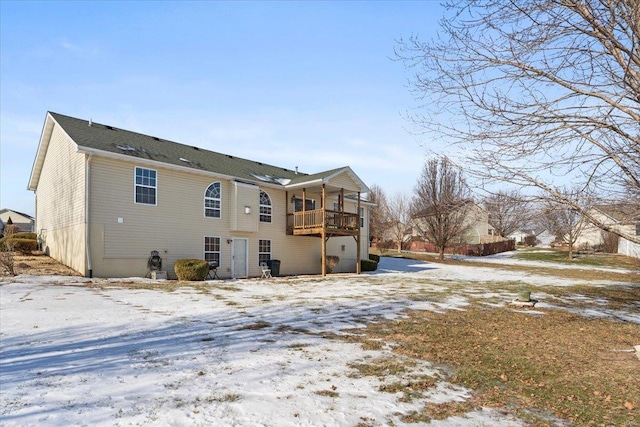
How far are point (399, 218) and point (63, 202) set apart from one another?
115 feet

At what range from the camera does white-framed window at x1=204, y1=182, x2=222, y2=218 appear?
1706cm

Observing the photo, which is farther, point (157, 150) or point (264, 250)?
point (264, 250)

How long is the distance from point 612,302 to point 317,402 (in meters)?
12.3

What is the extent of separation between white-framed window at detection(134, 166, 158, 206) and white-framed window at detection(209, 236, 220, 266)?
285cm

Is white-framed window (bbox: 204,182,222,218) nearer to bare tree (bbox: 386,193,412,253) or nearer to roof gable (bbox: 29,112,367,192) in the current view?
roof gable (bbox: 29,112,367,192)

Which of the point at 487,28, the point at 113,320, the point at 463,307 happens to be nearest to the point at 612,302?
the point at 463,307

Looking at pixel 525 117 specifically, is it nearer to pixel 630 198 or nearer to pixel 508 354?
pixel 630 198

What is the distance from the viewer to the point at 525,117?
5.02 m

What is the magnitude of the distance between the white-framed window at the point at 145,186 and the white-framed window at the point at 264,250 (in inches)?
221

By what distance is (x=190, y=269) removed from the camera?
14859mm

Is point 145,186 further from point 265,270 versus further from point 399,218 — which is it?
point 399,218

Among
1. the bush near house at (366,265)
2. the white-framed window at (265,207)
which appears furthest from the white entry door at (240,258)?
the bush near house at (366,265)

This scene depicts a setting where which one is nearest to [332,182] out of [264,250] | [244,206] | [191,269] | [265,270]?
[244,206]

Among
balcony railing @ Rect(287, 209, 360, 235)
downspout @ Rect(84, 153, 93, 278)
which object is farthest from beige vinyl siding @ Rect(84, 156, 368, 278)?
balcony railing @ Rect(287, 209, 360, 235)
